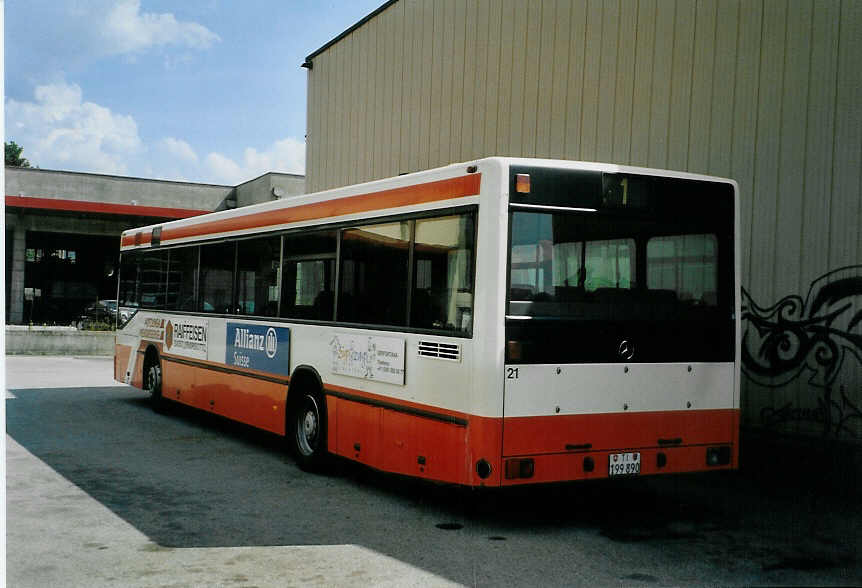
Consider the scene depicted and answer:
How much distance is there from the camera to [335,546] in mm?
6449

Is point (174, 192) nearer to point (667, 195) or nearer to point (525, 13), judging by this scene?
point (525, 13)

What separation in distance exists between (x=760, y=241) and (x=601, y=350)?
367 centimetres

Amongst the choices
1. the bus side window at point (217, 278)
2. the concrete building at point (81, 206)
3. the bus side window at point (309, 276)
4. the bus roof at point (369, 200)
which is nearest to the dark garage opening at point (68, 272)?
the concrete building at point (81, 206)

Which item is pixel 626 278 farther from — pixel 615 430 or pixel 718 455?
pixel 718 455

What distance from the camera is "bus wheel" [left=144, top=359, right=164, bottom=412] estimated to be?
1383 centimetres

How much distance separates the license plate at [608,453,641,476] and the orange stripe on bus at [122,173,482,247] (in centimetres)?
236

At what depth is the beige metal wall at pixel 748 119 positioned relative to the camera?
9086 millimetres

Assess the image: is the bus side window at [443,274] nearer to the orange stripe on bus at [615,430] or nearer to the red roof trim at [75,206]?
the orange stripe on bus at [615,430]

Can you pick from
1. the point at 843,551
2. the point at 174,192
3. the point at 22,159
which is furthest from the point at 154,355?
the point at 22,159

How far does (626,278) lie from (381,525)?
2.77 m

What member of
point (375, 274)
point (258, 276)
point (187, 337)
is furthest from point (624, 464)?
point (187, 337)

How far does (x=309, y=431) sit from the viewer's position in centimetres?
939

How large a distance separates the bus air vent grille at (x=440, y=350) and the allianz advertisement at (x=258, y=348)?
279 centimetres

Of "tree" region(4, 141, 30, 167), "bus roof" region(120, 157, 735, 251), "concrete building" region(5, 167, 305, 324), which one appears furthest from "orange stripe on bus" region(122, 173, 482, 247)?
"tree" region(4, 141, 30, 167)
